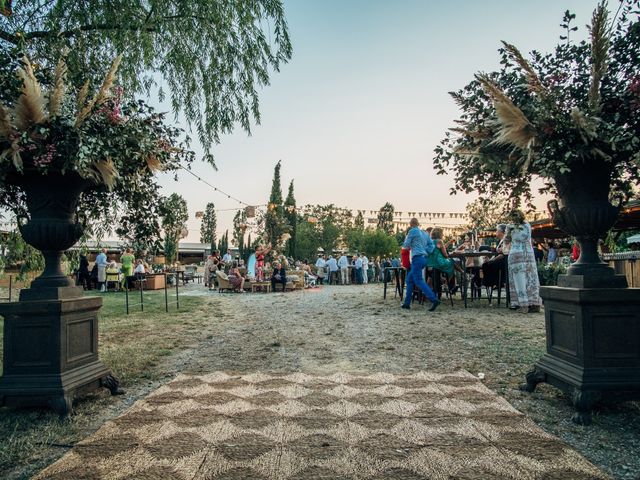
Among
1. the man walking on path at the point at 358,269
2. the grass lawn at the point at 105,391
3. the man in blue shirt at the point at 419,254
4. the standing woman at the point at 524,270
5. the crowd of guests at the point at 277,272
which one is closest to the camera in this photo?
the grass lawn at the point at 105,391

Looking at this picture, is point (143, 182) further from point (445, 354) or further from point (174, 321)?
point (174, 321)

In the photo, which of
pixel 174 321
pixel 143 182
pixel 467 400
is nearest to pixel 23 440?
pixel 143 182

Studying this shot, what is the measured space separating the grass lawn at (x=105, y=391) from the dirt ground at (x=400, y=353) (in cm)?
2

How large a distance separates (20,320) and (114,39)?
2615 millimetres

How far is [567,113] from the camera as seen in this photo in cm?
242

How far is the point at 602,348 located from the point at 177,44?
4.37m

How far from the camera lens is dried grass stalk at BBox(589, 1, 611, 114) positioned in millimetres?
2318

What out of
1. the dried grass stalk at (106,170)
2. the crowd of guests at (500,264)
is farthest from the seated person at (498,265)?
the dried grass stalk at (106,170)

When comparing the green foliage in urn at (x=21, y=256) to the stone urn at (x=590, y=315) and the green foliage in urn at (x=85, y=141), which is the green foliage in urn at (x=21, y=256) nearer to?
the green foliage in urn at (x=85, y=141)

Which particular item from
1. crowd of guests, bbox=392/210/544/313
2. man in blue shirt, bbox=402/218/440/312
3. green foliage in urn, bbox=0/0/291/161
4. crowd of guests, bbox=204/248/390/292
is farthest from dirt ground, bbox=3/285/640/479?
crowd of guests, bbox=204/248/390/292

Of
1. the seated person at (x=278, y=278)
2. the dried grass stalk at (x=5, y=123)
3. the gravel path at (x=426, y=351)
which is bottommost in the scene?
the gravel path at (x=426, y=351)

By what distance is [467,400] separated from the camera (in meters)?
2.64

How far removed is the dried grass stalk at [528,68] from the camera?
244 cm

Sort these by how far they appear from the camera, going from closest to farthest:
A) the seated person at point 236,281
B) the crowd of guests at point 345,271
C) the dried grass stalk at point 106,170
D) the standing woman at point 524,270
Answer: the dried grass stalk at point 106,170 < the standing woman at point 524,270 < the seated person at point 236,281 < the crowd of guests at point 345,271
